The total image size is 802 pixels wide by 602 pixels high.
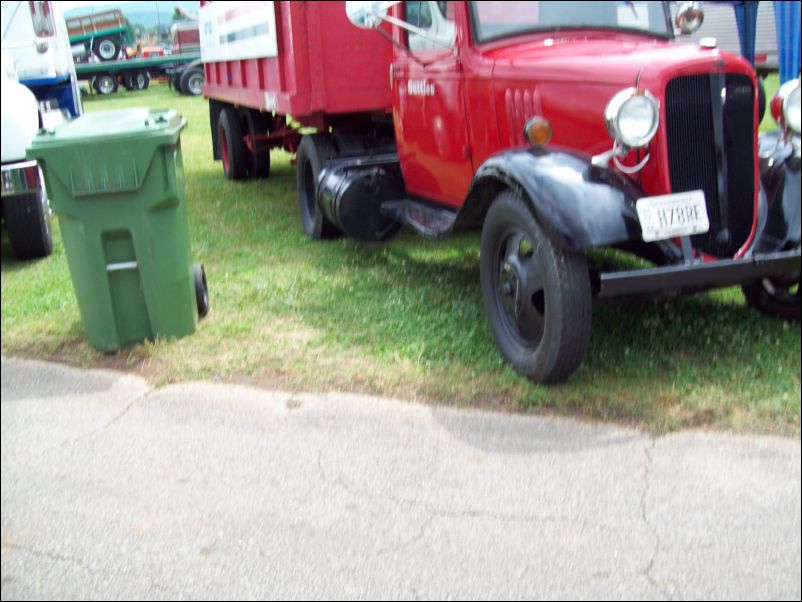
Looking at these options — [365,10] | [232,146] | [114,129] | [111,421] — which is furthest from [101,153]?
[232,146]

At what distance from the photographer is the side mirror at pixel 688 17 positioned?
4633 millimetres

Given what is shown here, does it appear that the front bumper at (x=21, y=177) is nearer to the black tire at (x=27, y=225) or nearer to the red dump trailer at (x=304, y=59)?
the black tire at (x=27, y=225)

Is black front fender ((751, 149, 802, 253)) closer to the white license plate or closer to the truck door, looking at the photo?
the white license plate

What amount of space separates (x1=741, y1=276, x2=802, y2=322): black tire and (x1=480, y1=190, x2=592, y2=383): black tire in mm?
1317

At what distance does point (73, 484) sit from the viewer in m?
3.03

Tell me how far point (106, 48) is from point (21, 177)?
2310 millimetres

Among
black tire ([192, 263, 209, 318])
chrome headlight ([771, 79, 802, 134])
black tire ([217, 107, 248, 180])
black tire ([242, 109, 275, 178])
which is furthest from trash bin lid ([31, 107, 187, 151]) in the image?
black tire ([242, 109, 275, 178])

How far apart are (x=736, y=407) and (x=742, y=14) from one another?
25.8 ft

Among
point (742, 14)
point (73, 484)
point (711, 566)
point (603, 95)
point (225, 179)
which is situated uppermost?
point (742, 14)

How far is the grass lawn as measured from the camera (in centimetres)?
368

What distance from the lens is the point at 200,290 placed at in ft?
15.4

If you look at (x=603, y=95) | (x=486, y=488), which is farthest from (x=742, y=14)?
(x=486, y=488)

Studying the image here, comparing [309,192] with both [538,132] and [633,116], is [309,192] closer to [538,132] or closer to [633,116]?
[538,132]

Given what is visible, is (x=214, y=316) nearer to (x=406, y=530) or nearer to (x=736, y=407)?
(x=406, y=530)
